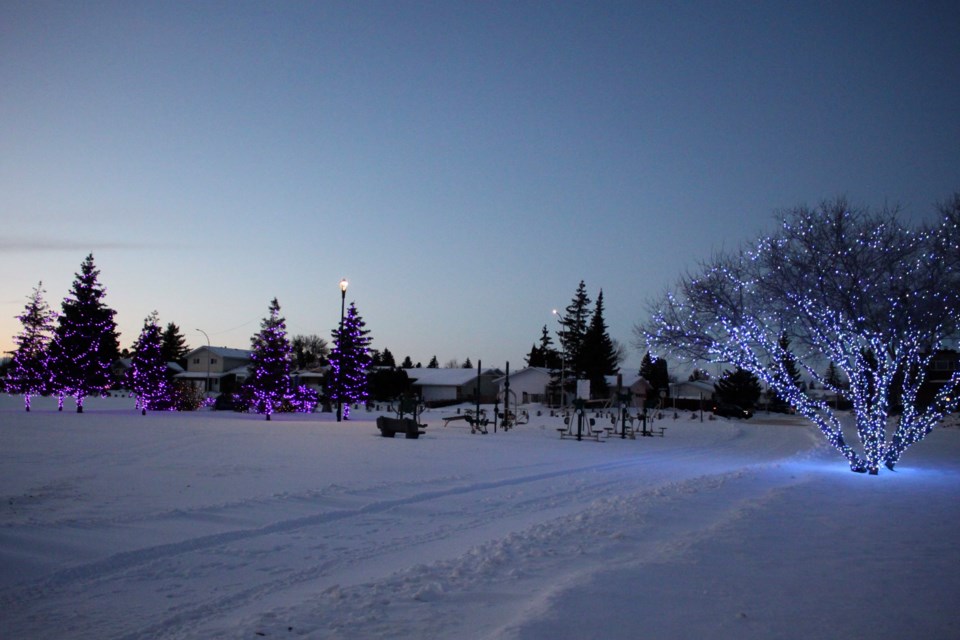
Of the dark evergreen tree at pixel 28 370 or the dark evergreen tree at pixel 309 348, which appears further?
the dark evergreen tree at pixel 309 348

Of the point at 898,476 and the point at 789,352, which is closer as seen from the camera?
the point at 898,476

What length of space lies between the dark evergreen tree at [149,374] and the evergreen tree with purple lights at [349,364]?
10831mm

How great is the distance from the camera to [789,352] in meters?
19.3

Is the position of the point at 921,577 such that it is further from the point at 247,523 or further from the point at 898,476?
the point at 898,476

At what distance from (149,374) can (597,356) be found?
151 feet

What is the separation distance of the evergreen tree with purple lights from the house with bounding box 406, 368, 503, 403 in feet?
115

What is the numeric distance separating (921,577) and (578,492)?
6.57 m

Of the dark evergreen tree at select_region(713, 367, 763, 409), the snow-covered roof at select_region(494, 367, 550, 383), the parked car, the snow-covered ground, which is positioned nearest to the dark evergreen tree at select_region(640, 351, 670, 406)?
the dark evergreen tree at select_region(713, 367, 763, 409)

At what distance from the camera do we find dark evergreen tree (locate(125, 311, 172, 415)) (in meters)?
42.3

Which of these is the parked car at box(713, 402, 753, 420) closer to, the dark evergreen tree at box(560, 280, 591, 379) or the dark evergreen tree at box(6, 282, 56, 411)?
the dark evergreen tree at box(560, 280, 591, 379)

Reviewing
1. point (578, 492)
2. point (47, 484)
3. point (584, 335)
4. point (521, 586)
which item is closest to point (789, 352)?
point (578, 492)

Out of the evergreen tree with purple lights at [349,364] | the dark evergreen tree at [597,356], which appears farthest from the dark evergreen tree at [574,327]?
the evergreen tree with purple lights at [349,364]

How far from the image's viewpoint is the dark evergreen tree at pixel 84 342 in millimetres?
38094

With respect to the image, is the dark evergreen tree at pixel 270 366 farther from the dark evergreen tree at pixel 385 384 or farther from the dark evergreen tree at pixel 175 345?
the dark evergreen tree at pixel 175 345
